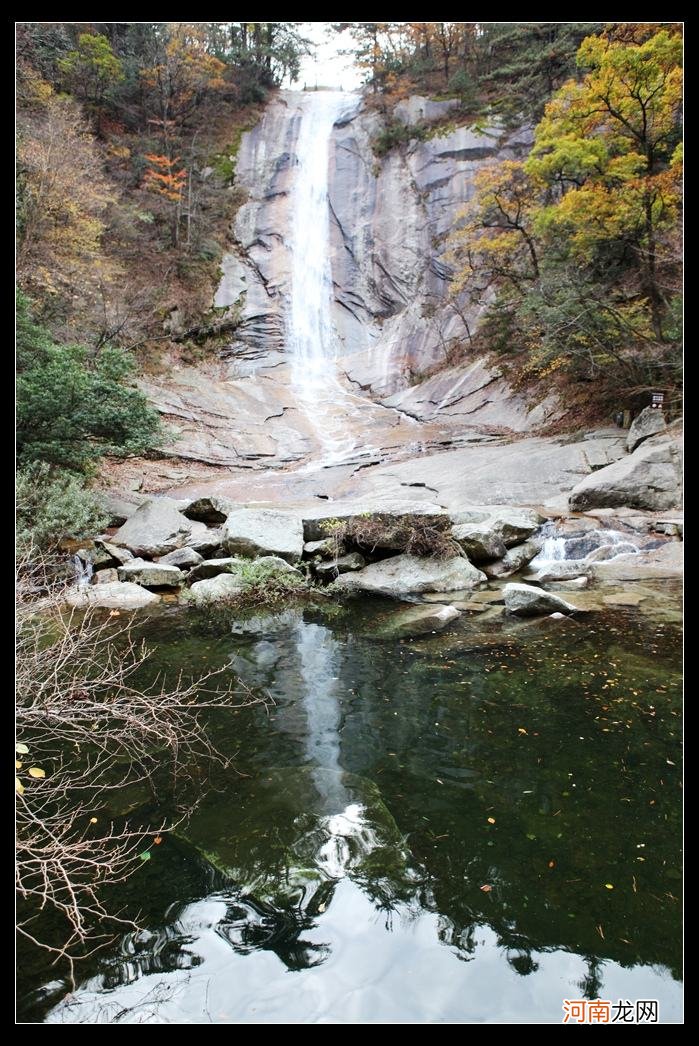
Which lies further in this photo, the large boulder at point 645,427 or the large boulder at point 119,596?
the large boulder at point 645,427

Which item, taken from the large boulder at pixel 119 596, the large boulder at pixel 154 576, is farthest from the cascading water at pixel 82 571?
the large boulder at pixel 119 596

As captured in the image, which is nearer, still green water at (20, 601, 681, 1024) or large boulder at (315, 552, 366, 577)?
still green water at (20, 601, 681, 1024)

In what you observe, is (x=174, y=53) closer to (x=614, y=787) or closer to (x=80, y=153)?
(x=80, y=153)

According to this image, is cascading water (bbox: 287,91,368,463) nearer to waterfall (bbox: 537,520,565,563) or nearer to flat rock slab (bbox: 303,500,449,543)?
flat rock slab (bbox: 303,500,449,543)

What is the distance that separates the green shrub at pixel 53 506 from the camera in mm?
8039

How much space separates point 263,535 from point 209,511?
2237mm

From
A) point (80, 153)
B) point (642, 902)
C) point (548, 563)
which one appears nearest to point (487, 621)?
point (548, 563)

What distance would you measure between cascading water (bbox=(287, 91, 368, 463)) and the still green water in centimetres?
1403

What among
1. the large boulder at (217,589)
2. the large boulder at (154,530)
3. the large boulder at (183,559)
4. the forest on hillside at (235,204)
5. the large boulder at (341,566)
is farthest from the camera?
the large boulder at (154,530)

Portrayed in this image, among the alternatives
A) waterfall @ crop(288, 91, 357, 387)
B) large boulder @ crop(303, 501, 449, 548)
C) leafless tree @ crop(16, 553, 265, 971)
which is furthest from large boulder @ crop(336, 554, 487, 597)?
waterfall @ crop(288, 91, 357, 387)

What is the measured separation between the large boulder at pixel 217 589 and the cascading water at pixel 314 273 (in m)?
10.7

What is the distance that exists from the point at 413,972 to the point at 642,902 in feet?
3.78

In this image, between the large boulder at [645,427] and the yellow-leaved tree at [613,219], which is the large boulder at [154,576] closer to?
the yellow-leaved tree at [613,219]

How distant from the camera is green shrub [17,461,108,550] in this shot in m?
8.04
